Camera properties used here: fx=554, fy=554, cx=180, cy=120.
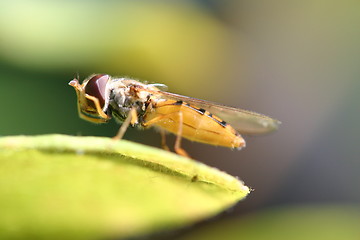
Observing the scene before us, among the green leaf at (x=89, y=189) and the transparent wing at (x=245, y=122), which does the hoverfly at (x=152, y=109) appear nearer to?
the transparent wing at (x=245, y=122)

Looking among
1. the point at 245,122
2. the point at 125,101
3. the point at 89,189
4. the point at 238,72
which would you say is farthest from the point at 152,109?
the point at 89,189

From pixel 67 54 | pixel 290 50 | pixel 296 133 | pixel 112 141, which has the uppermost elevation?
pixel 290 50

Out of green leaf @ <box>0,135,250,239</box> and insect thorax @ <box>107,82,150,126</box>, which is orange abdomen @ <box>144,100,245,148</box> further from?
green leaf @ <box>0,135,250,239</box>

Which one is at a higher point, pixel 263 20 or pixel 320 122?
pixel 263 20

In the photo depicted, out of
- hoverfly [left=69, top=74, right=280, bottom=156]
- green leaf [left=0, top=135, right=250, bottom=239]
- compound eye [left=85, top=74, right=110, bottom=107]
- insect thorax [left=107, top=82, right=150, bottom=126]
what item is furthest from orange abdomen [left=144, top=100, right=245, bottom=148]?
green leaf [left=0, top=135, right=250, bottom=239]

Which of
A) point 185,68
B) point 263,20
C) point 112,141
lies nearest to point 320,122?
point 263,20

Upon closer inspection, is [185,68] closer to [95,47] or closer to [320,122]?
[95,47]
